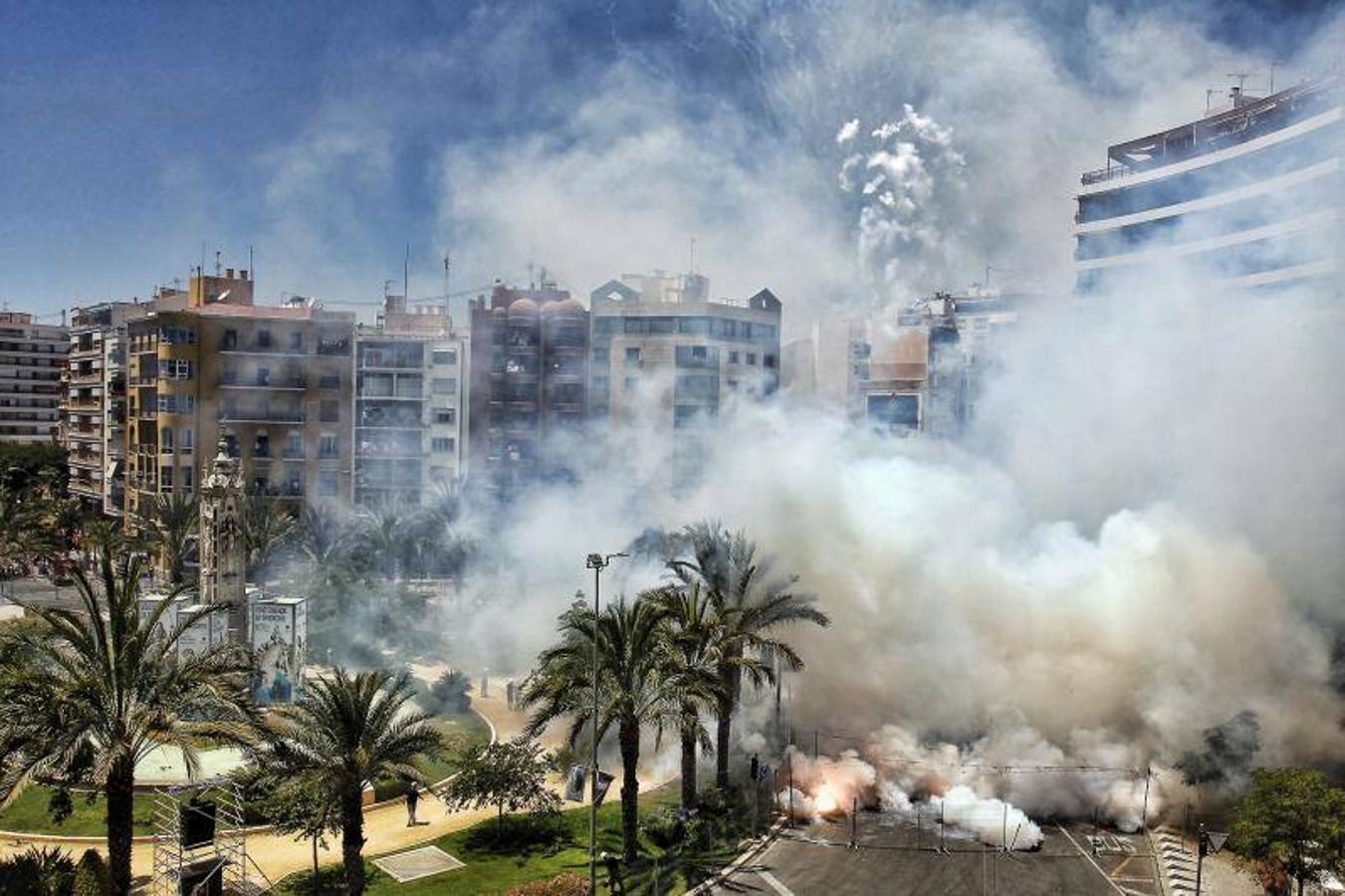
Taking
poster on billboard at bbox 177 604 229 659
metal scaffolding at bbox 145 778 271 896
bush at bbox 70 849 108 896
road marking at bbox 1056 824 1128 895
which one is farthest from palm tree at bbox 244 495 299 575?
road marking at bbox 1056 824 1128 895

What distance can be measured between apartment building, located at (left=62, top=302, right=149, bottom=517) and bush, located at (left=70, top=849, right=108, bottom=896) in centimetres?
5660

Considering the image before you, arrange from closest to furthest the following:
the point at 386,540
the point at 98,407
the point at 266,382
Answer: the point at 386,540 → the point at 266,382 → the point at 98,407

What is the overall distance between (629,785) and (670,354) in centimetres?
4558

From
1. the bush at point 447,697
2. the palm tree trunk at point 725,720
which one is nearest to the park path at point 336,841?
the palm tree trunk at point 725,720

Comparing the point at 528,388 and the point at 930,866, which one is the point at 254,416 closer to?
the point at 528,388

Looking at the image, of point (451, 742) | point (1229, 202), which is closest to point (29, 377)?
point (451, 742)

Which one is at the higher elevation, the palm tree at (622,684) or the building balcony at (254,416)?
the building balcony at (254,416)

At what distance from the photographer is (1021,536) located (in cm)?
3888

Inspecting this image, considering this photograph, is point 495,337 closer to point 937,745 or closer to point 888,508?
point 888,508

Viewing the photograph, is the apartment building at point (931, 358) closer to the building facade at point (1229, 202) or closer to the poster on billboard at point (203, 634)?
the building facade at point (1229, 202)

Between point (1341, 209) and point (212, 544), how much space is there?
3903cm

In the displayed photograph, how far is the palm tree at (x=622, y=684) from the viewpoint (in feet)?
79.9

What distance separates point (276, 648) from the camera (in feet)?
120

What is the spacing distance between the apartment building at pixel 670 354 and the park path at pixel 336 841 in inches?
1540
